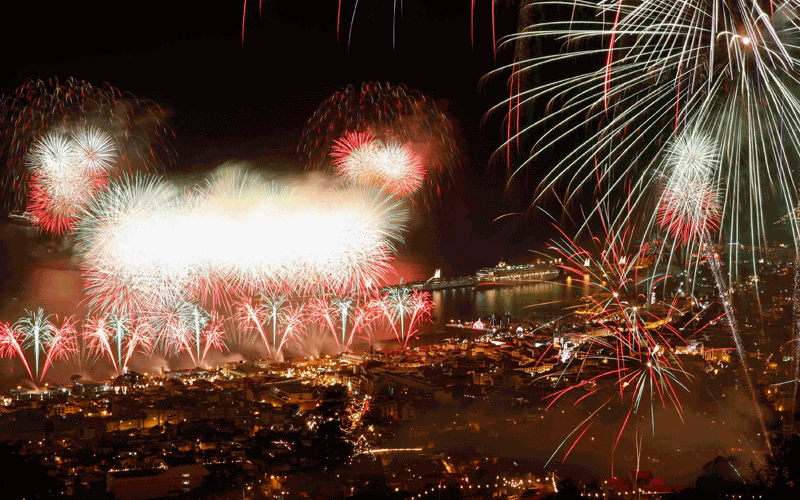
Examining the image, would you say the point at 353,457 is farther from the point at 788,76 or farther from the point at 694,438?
the point at 788,76

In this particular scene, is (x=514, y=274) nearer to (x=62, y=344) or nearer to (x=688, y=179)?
(x=62, y=344)

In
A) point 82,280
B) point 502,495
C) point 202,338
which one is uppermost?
point 82,280

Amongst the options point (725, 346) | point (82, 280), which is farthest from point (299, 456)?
point (82, 280)

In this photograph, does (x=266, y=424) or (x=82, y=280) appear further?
(x=82, y=280)

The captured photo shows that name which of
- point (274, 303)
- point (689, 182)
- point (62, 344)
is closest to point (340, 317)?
point (274, 303)

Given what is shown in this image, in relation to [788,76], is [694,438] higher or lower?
lower

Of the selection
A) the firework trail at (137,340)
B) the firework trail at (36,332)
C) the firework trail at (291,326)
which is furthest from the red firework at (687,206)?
A: the firework trail at (36,332)
